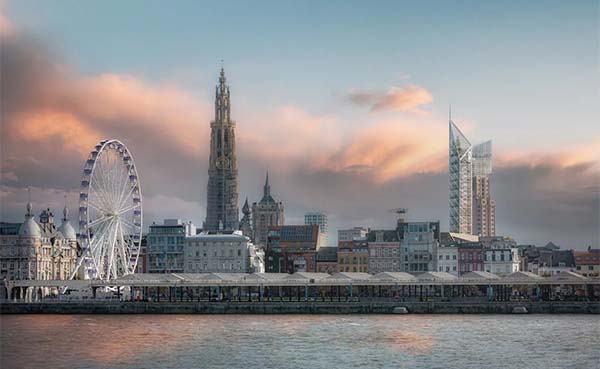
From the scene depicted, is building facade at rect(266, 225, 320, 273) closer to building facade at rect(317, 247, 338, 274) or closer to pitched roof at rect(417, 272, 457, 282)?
building facade at rect(317, 247, 338, 274)

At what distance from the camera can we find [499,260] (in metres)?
162

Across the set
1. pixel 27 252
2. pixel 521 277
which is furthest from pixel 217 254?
Result: pixel 521 277

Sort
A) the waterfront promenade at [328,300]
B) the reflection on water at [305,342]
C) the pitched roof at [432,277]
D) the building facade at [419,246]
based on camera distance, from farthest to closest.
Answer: the building facade at [419,246] → the pitched roof at [432,277] → the waterfront promenade at [328,300] → the reflection on water at [305,342]

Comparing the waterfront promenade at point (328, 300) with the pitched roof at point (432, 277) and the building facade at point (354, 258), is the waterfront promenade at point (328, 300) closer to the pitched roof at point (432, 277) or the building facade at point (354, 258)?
the pitched roof at point (432, 277)

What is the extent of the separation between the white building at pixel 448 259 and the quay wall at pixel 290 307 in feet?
133

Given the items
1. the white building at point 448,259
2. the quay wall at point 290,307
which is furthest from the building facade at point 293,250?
the quay wall at point 290,307

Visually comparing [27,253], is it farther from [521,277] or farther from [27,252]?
[521,277]

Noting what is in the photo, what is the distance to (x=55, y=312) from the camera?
13038 centimetres

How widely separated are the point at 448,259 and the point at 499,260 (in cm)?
787

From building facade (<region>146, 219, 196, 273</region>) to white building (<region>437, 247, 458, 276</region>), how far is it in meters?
39.8

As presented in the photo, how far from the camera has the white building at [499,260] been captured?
161 m

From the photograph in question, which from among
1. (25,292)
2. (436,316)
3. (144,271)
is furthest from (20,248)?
(436,316)

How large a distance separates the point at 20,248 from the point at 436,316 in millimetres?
71769

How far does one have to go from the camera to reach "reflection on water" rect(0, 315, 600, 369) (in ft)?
242
